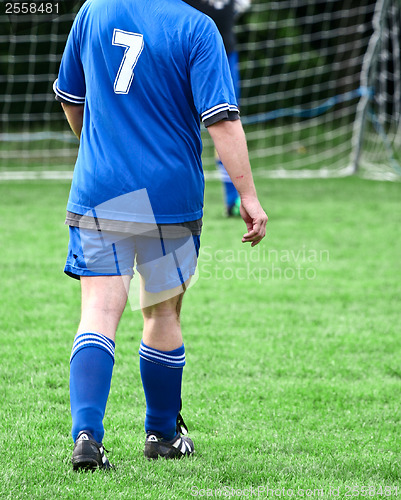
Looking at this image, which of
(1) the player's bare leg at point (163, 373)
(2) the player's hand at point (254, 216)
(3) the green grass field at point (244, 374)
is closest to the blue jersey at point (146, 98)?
(2) the player's hand at point (254, 216)

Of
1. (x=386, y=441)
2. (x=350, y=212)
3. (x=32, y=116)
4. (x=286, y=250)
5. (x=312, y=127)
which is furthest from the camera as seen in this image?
(x=312, y=127)

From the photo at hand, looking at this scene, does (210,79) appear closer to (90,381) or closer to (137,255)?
(137,255)

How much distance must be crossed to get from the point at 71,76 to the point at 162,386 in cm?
107

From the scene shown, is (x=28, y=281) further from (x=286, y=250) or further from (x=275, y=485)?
(x=275, y=485)

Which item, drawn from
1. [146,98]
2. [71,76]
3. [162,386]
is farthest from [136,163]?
[162,386]

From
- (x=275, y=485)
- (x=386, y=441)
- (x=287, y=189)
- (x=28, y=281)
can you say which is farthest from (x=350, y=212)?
(x=275, y=485)

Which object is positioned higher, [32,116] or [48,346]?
[48,346]

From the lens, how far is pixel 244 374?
3.52 m

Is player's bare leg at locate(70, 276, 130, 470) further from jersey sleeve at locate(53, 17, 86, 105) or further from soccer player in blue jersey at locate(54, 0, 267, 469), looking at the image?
jersey sleeve at locate(53, 17, 86, 105)

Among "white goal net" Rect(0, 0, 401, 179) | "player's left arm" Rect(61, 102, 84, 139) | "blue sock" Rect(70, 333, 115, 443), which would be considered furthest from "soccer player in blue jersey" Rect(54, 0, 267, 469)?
"white goal net" Rect(0, 0, 401, 179)

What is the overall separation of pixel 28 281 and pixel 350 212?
151 inches

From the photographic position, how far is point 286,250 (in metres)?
6.02

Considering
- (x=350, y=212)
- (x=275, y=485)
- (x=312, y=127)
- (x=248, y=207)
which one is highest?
(x=248, y=207)

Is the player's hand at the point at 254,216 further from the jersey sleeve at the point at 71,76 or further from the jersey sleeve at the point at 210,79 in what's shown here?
the jersey sleeve at the point at 71,76
